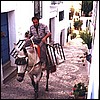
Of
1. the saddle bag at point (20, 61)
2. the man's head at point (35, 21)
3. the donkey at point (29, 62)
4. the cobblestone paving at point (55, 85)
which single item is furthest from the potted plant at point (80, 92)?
the man's head at point (35, 21)

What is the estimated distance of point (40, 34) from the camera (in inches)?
295

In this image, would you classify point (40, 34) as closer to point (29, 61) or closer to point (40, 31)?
point (40, 31)

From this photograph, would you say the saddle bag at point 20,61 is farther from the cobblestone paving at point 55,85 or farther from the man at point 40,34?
the cobblestone paving at point 55,85

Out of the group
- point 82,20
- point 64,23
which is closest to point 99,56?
point 64,23

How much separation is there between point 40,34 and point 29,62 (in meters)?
1.11

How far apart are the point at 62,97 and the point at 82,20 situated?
16519 millimetres

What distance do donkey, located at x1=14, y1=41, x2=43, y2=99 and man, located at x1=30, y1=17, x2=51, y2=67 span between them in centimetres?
31

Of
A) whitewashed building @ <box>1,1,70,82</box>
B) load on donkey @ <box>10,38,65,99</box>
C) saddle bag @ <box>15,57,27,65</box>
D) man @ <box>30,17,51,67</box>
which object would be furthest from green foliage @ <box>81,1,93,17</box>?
saddle bag @ <box>15,57,27,65</box>

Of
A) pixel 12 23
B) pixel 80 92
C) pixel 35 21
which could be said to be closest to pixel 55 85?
pixel 80 92

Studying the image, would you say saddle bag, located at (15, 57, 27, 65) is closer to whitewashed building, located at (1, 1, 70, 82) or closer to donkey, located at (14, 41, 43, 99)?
donkey, located at (14, 41, 43, 99)

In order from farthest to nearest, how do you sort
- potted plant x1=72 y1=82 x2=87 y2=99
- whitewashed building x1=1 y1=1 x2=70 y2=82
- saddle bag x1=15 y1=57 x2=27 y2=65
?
whitewashed building x1=1 y1=1 x2=70 y2=82
potted plant x1=72 y1=82 x2=87 y2=99
saddle bag x1=15 y1=57 x2=27 y2=65

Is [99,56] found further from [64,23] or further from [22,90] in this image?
[64,23]

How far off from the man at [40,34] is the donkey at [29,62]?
31cm

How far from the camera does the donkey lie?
6.30 metres
